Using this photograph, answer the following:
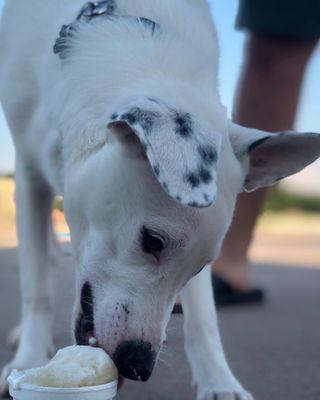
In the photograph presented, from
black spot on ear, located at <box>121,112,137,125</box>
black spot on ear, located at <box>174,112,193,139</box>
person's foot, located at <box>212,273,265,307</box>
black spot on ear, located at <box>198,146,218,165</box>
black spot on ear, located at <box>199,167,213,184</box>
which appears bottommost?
person's foot, located at <box>212,273,265,307</box>

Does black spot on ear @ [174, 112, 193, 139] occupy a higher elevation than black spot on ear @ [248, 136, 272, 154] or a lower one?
higher

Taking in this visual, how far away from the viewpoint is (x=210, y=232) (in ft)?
5.99

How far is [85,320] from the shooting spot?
6.19ft

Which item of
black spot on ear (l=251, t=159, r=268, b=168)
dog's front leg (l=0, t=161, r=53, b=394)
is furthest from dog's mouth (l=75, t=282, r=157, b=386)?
dog's front leg (l=0, t=161, r=53, b=394)

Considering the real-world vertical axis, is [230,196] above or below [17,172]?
above

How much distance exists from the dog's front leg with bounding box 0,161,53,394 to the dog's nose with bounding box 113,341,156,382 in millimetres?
750

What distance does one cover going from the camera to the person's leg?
3.64 m

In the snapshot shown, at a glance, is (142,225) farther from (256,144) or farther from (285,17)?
(285,17)

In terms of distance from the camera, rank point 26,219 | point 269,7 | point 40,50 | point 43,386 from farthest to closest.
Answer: point 269,7, point 26,219, point 40,50, point 43,386

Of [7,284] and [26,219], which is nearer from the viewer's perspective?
[26,219]

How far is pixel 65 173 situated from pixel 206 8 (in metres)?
0.77

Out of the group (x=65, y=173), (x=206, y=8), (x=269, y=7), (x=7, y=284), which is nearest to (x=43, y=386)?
(x=65, y=173)

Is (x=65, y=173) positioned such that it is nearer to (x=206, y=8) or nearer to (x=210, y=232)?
(x=210, y=232)

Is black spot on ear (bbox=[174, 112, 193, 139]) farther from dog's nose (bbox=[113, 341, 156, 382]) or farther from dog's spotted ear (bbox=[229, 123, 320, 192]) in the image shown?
dog's nose (bbox=[113, 341, 156, 382])
